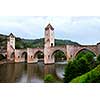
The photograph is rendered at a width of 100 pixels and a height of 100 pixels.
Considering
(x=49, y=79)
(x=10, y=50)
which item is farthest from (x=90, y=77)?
(x=10, y=50)

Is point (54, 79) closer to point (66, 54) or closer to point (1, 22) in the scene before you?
point (66, 54)

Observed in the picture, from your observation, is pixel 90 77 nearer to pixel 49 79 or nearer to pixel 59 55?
pixel 49 79

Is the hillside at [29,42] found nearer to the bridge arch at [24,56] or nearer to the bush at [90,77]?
the bridge arch at [24,56]

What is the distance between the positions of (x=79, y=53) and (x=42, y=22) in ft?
3.19

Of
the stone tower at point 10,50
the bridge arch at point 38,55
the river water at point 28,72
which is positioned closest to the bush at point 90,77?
the river water at point 28,72

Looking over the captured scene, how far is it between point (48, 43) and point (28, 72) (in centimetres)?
72

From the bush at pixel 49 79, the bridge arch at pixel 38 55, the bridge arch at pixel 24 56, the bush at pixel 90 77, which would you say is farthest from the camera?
the bridge arch at pixel 24 56

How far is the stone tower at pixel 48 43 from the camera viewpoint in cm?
770

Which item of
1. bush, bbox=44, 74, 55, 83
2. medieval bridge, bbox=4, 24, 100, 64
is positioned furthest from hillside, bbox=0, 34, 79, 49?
bush, bbox=44, 74, 55, 83

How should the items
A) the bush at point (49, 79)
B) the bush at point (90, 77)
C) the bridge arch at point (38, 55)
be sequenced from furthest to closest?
the bridge arch at point (38, 55), the bush at point (49, 79), the bush at point (90, 77)
